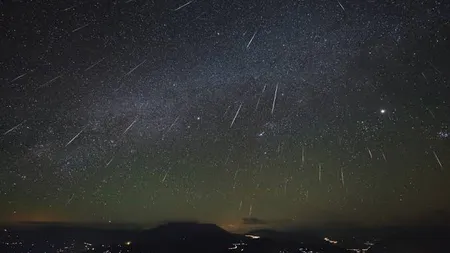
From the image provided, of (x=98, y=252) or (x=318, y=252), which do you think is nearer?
(x=98, y=252)

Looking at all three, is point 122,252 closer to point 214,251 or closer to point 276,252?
point 214,251

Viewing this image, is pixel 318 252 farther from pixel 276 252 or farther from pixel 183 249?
pixel 183 249

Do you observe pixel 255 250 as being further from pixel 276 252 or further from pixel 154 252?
pixel 154 252

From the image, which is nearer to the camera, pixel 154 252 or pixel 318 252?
pixel 154 252

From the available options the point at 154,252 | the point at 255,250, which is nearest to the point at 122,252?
the point at 154,252

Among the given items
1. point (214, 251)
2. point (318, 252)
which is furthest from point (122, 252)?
point (318, 252)

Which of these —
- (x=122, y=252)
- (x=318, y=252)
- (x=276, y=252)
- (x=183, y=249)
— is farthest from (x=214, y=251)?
(x=318, y=252)

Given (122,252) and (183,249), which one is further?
(183,249)

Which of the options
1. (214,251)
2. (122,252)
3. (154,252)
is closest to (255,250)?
(214,251)
